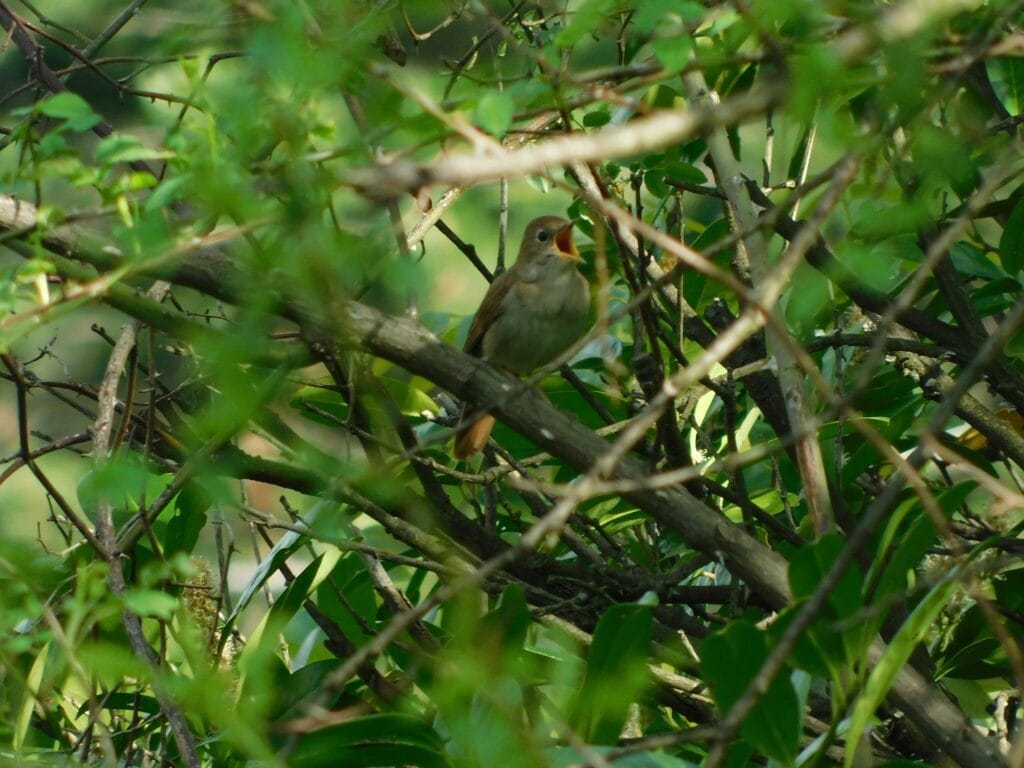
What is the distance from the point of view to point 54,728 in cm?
209

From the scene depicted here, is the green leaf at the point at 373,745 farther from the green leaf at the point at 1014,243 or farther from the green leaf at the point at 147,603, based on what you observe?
the green leaf at the point at 1014,243

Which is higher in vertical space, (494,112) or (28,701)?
(494,112)

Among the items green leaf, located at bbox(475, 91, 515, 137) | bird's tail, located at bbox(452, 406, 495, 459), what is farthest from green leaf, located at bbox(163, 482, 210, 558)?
green leaf, located at bbox(475, 91, 515, 137)

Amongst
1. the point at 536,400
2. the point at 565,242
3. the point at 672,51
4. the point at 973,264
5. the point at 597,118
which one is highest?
the point at 565,242

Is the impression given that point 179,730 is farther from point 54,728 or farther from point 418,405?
point 418,405

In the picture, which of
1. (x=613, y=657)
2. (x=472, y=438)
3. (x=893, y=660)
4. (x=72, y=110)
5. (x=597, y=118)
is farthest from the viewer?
(x=472, y=438)

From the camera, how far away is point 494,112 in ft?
4.09

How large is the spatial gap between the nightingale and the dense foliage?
2.49 feet

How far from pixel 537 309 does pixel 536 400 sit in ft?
6.75

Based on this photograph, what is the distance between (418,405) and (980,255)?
1175 mm

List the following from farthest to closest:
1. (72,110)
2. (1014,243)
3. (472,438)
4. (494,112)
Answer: (472,438) < (1014,243) < (72,110) < (494,112)

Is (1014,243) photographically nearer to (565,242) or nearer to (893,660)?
(893,660)

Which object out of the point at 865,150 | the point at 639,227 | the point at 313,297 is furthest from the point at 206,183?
the point at 865,150

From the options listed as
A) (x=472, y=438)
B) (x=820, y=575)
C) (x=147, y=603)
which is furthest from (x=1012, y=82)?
(x=147, y=603)
